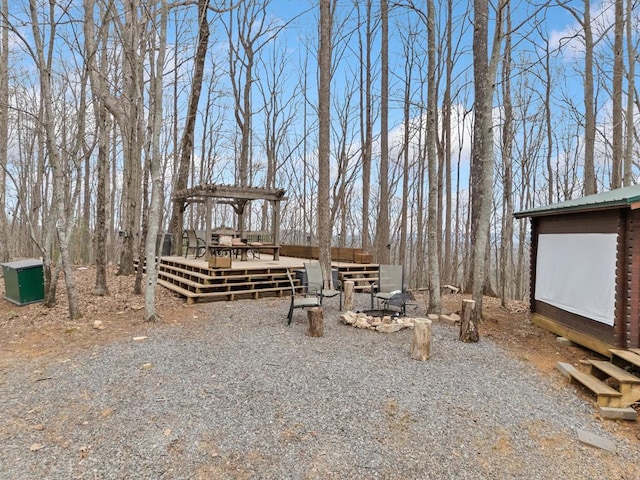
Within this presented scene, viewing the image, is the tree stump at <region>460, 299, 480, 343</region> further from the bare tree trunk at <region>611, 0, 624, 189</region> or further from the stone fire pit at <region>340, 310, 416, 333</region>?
the bare tree trunk at <region>611, 0, 624, 189</region>

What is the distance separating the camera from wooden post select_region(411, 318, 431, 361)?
4043mm

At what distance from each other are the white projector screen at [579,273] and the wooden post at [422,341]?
2053 mm

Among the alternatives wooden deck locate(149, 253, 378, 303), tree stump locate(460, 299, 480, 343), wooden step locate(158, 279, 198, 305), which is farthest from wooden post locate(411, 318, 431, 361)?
wooden step locate(158, 279, 198, 305)

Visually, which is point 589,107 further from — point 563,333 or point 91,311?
point 91,311

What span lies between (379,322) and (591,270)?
2.72 metres

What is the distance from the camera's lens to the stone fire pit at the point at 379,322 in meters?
5.19


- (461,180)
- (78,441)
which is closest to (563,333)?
(78,441)

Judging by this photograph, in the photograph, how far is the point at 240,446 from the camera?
96.0 inches

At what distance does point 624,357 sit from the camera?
3598 millimetres

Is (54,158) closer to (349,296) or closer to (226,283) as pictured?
(226,283)

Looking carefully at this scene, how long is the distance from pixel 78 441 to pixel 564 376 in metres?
4.30

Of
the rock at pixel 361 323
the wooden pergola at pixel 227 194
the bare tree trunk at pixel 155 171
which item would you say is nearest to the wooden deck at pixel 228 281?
the wooden pergola at pixel 227 194

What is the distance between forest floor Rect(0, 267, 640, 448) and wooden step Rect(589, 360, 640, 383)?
31 centimetres

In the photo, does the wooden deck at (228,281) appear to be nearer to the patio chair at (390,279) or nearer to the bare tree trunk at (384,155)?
the patio chair at (390,279)
